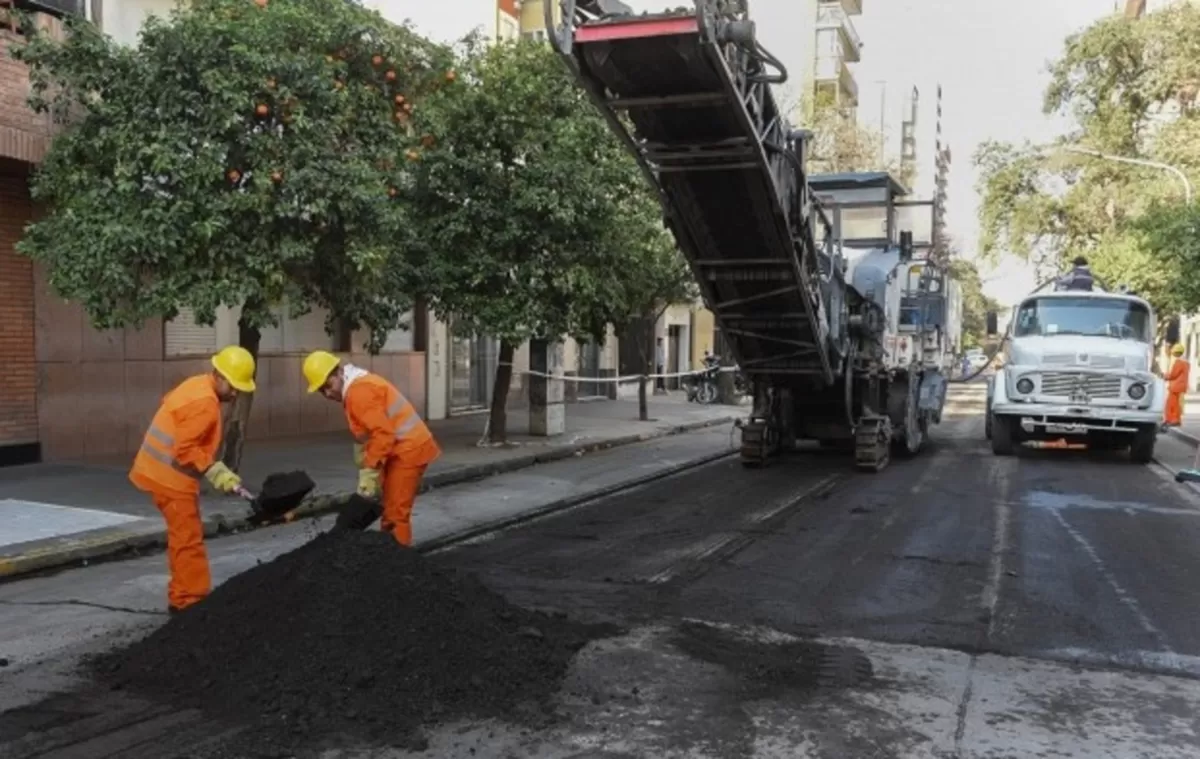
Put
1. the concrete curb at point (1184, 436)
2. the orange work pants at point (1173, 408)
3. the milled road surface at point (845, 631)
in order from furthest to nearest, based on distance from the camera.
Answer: the orange work pants at point (1173, 408), the concrete curb at point (1184, 436), the milled road surface at point (845, 631)

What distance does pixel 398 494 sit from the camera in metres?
6.81

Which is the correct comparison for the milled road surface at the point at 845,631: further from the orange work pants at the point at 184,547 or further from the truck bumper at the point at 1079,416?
the truck bumper at the point at 1079,416

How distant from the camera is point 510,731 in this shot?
4.65 metres

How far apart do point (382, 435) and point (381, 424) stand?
0.07m

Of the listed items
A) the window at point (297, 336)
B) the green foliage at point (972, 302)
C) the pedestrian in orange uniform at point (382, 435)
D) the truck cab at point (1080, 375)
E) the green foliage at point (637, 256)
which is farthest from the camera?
the green foliage at point (972, 302)

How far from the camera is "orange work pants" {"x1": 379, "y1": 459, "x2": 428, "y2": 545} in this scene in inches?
265

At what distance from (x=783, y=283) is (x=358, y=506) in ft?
19.4

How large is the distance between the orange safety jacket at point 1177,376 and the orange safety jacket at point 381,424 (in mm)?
16000

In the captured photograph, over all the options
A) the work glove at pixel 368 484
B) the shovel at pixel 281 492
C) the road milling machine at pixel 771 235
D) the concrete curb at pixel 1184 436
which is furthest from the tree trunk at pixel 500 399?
the concrete curb at pixel 1184 436

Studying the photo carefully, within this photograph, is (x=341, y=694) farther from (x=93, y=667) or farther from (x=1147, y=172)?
(x=1147, y=172)

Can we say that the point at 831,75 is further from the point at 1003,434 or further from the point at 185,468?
the point at 185,468

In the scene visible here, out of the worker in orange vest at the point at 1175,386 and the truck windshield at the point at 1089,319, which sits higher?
the truck windshield at the point at 1089,319

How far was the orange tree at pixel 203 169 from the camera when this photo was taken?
9180 millimetres

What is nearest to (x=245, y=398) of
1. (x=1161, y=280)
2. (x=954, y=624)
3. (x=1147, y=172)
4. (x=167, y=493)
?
(x=167, y=493)
